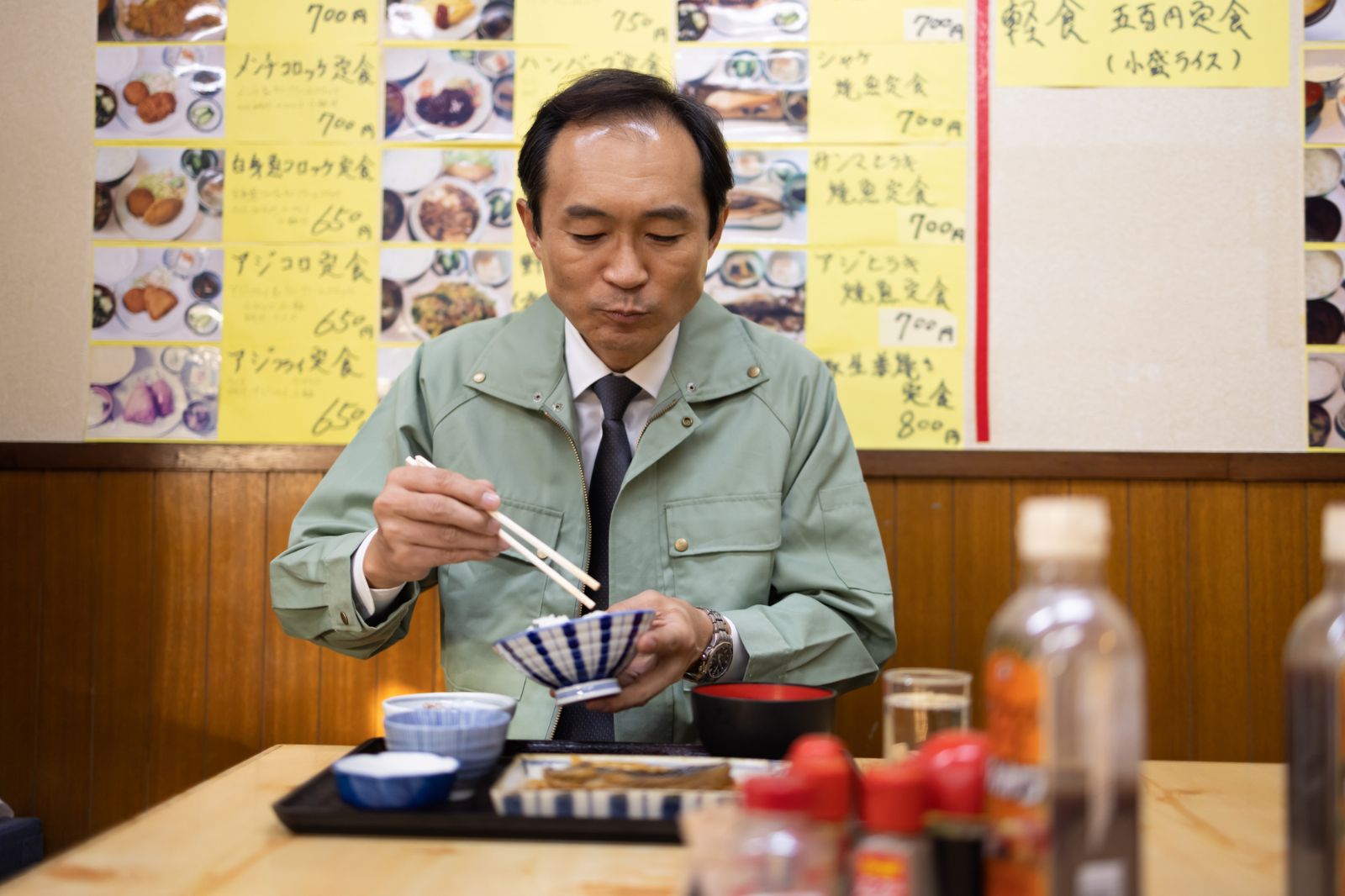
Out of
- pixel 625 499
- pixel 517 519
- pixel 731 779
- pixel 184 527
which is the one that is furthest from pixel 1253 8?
pixel 184 527

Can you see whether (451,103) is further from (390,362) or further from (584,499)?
(584,499)

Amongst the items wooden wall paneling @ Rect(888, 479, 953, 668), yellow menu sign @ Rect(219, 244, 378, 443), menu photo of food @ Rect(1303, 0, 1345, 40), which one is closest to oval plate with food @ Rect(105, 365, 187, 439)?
yellow menu sign @ Rect(219, 244, 378, 443)

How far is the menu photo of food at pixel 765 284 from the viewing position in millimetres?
2531

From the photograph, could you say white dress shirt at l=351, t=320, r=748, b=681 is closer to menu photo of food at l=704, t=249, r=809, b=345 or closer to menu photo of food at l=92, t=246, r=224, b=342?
menu photo of food at l=704, t=249, r=809, b=345

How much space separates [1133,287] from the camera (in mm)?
2504

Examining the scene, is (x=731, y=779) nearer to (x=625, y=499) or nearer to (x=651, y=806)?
(x=651, y=806)

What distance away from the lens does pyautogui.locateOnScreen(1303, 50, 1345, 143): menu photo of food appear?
2.49m

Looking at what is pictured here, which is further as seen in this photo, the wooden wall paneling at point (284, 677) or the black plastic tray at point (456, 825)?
the wooden wall paneling at point (284, 677)

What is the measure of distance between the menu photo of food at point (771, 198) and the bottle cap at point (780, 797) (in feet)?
6.44

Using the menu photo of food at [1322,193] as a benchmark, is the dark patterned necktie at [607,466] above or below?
below

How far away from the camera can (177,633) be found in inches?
102

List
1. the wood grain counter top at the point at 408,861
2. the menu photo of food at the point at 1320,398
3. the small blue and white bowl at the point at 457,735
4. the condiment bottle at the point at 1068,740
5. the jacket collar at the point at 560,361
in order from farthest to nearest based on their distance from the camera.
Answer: the menu photo of food at the point at 1320,398 → the jacket collar at the point at 560,361 → the small blue and white bowl at the point at 457,735 → the wood grain counter top at the point at 408,861 → the condiment bottle at the point at 1068,740

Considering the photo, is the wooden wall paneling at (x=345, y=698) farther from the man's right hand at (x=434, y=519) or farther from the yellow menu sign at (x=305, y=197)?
the man's right hand at (x=434, y=519)

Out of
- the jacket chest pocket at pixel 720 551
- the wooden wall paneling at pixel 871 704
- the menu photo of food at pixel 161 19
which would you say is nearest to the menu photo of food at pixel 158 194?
the menu photo of food at pixel 161 19
